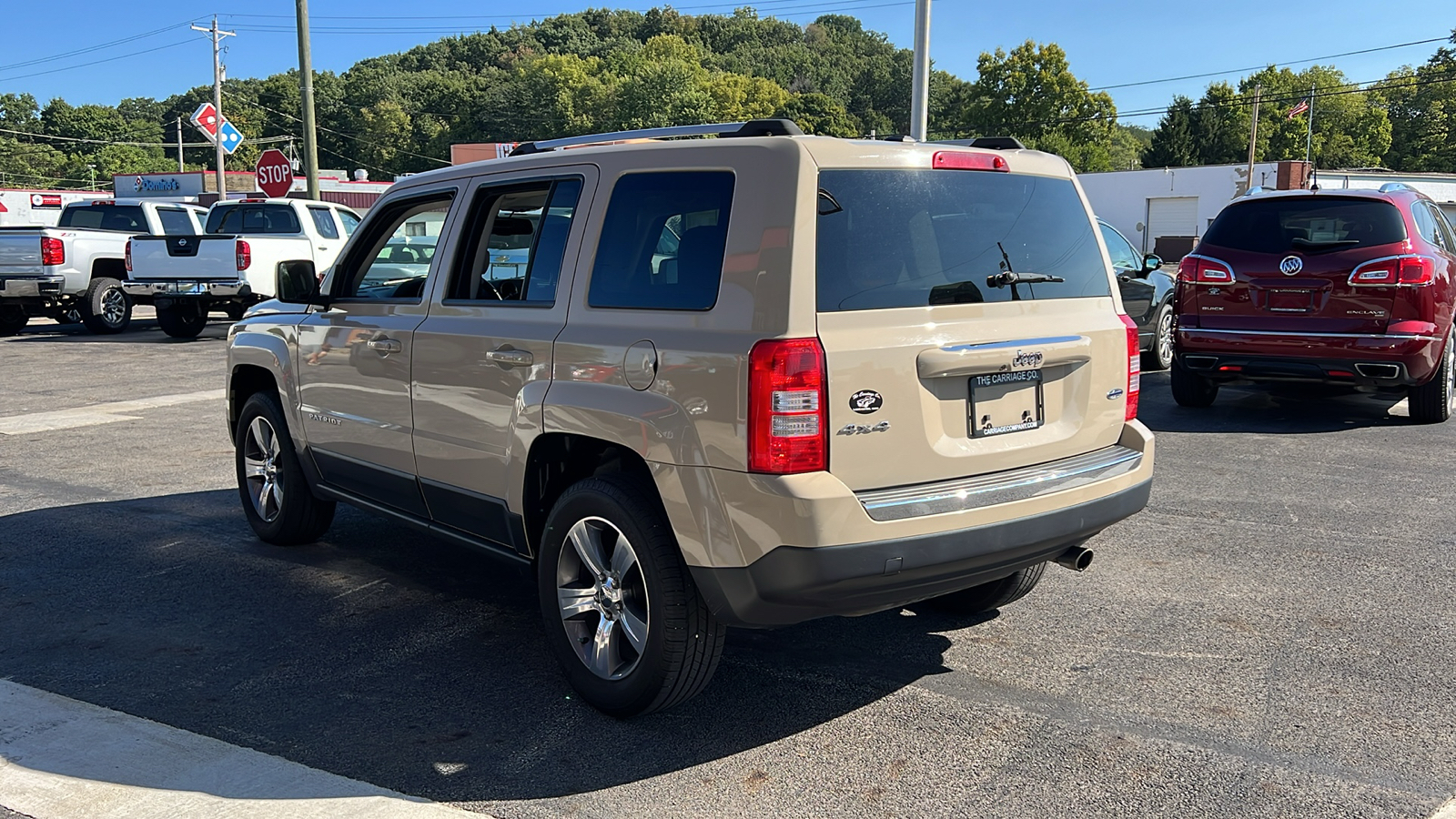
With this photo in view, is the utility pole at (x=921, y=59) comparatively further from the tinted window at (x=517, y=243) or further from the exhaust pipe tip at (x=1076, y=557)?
the exhaust pipe tip at (x=1076, y=557)

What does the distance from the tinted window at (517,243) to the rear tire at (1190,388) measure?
7.25 m

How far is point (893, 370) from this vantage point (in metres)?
3.44

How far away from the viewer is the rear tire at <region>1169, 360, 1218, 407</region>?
10.1 m

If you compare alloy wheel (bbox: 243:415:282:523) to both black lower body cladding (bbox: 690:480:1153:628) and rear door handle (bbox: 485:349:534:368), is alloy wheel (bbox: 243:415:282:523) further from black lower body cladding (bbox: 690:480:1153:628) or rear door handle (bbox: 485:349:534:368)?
black lower body cladding (bbox: 690:480:1153:628)

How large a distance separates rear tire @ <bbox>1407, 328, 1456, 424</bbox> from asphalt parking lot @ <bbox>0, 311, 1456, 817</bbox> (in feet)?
7.95

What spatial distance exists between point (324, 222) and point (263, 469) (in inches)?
491

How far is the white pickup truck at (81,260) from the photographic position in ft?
56.3

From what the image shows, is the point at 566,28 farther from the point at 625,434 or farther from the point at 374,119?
the point at 625,434

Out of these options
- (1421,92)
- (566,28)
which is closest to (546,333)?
(1421,92)

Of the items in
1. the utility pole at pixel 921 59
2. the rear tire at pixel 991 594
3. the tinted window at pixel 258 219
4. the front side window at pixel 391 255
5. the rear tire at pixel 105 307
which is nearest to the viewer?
the rear tire at pixel 991 594

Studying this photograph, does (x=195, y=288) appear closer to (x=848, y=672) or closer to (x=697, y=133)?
(x=697, y=133)

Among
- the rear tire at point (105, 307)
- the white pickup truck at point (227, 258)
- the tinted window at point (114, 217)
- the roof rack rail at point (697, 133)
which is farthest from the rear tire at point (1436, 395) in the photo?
the tinted window at point (114, 217)

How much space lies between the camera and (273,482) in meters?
6.07

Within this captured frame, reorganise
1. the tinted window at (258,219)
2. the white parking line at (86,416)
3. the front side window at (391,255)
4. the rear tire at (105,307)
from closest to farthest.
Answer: the front side window at (391,255) < the white parking line at (86,416) < the tinted window at (258,219) < the rear tire at (105,307)
